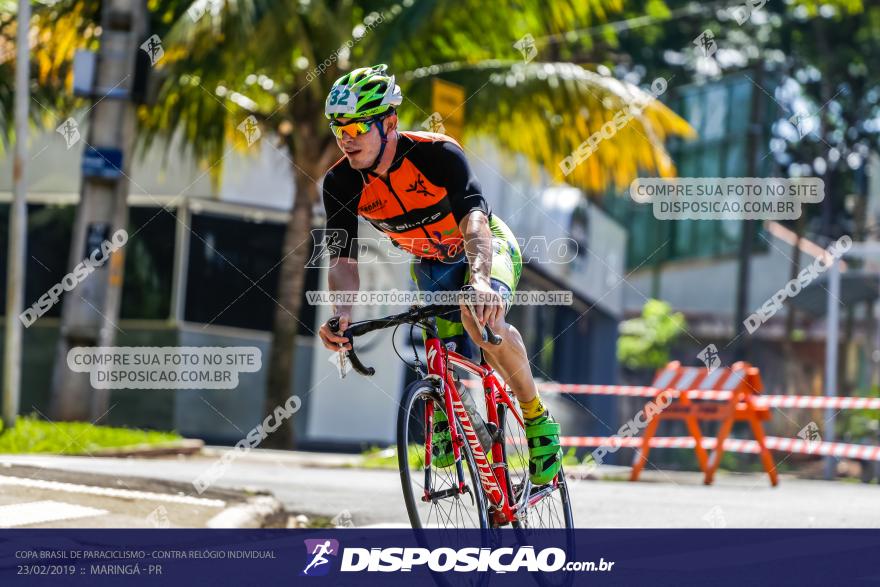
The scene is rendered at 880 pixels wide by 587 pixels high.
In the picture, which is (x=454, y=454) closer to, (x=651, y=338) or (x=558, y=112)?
(x=558, y=112)

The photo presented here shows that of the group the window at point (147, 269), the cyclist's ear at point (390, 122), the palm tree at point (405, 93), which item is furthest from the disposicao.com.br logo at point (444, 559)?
the window at point (147, 269)

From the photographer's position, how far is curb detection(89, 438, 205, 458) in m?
12.0

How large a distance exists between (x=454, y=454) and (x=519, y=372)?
1.34 ft

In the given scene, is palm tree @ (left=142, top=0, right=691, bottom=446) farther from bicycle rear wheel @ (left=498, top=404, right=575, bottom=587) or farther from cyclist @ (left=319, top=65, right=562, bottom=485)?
bicycle rear wheel @ (left=498, top=404, right=575, bottom=587)

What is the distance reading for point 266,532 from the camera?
6.95 meters

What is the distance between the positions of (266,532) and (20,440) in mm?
4783

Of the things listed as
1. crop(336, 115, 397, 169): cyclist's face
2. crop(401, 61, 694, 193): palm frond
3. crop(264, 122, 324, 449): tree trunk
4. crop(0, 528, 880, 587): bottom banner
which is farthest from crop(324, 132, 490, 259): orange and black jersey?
crop(264, 122, 324, 449): tree trunk

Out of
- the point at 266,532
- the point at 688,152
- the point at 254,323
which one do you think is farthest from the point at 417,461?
the point at 688,152

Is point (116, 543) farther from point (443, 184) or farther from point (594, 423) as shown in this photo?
point (594, 423)

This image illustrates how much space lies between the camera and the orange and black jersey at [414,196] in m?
5.02

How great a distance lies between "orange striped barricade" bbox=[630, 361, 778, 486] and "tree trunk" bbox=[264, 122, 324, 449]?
395 centimetres

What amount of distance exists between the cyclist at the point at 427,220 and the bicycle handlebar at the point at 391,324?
32mm

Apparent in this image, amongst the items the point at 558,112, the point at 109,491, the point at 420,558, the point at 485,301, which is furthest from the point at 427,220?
the point at 558,112

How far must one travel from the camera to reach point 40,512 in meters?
6.49
